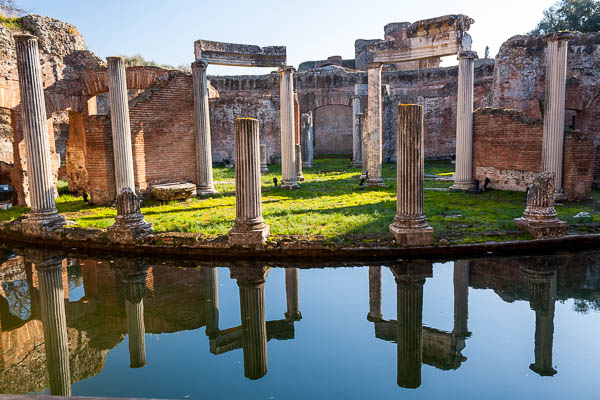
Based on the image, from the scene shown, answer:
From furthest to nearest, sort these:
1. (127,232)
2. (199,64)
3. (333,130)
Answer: (333,130) → (199,64) → (127,232)

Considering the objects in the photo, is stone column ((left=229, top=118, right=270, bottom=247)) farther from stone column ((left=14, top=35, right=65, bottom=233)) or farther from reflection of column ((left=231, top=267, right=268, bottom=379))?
stone column ((left=14, top=35, right=65, bottom=233))

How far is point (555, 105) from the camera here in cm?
1037

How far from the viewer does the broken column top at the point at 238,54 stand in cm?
1267

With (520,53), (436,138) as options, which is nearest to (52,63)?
(520,53)

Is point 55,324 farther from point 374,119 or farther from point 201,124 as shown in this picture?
point 374,119

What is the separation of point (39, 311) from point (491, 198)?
34.0 feet

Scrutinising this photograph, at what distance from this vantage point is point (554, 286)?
5883 millimetres

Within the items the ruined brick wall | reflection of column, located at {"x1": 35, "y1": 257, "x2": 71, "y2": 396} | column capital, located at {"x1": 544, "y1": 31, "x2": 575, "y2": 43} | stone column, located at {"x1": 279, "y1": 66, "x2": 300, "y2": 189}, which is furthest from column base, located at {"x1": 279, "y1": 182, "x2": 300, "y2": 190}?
column capital, located at {"x1": 544, "y1": 31, "x2": 575, "y2": 43}

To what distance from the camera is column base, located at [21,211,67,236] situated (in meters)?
8.38

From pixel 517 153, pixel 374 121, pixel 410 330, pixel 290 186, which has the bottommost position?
pixel 410 330

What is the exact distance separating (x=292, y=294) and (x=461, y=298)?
87.8 inches

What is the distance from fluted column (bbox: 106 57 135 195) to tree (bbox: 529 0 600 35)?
25104 millimetres

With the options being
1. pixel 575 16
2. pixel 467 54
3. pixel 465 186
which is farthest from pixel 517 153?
pixel 575 16

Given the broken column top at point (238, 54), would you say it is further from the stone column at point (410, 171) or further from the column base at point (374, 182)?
the stone column at point (410, 171)
